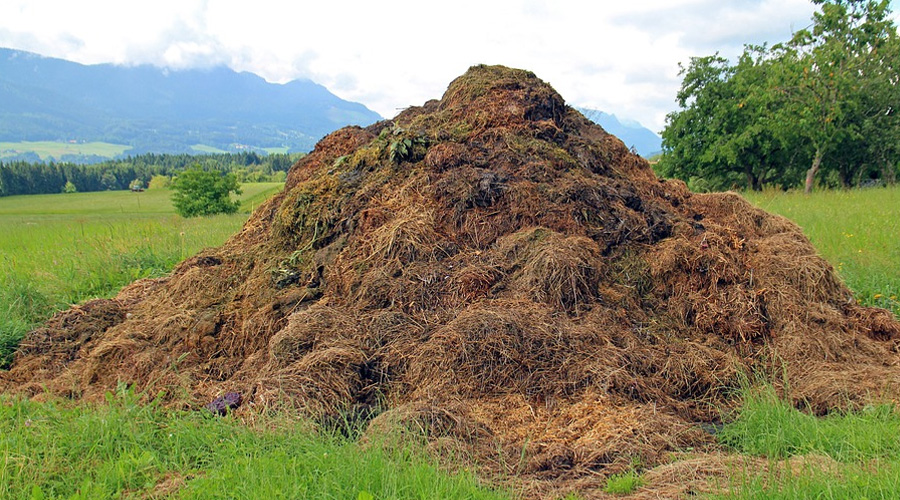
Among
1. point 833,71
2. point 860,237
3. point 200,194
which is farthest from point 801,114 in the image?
point 200,194

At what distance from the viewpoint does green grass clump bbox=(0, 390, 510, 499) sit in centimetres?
253

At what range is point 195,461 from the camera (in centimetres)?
291

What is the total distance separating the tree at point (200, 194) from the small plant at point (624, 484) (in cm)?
3593

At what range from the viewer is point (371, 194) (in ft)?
17.6

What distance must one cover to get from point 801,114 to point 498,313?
17.2 meters

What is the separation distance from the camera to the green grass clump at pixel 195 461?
253 cm

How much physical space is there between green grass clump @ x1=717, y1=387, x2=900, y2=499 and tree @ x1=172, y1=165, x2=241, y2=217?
35.9 m

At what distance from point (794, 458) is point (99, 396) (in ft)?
13.6

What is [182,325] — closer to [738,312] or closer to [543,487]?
[543,487]

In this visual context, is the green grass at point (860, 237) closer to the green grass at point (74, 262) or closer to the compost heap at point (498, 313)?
the compost heap at point (498, 313)

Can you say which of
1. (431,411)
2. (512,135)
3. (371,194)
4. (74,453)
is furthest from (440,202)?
(74,453)

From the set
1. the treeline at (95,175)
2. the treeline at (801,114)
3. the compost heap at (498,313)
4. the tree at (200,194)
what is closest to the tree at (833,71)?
the treeline at (801,114)

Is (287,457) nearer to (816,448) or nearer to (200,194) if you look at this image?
(816,448)

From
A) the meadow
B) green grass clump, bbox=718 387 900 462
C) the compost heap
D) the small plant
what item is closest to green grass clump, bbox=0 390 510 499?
the meadow
